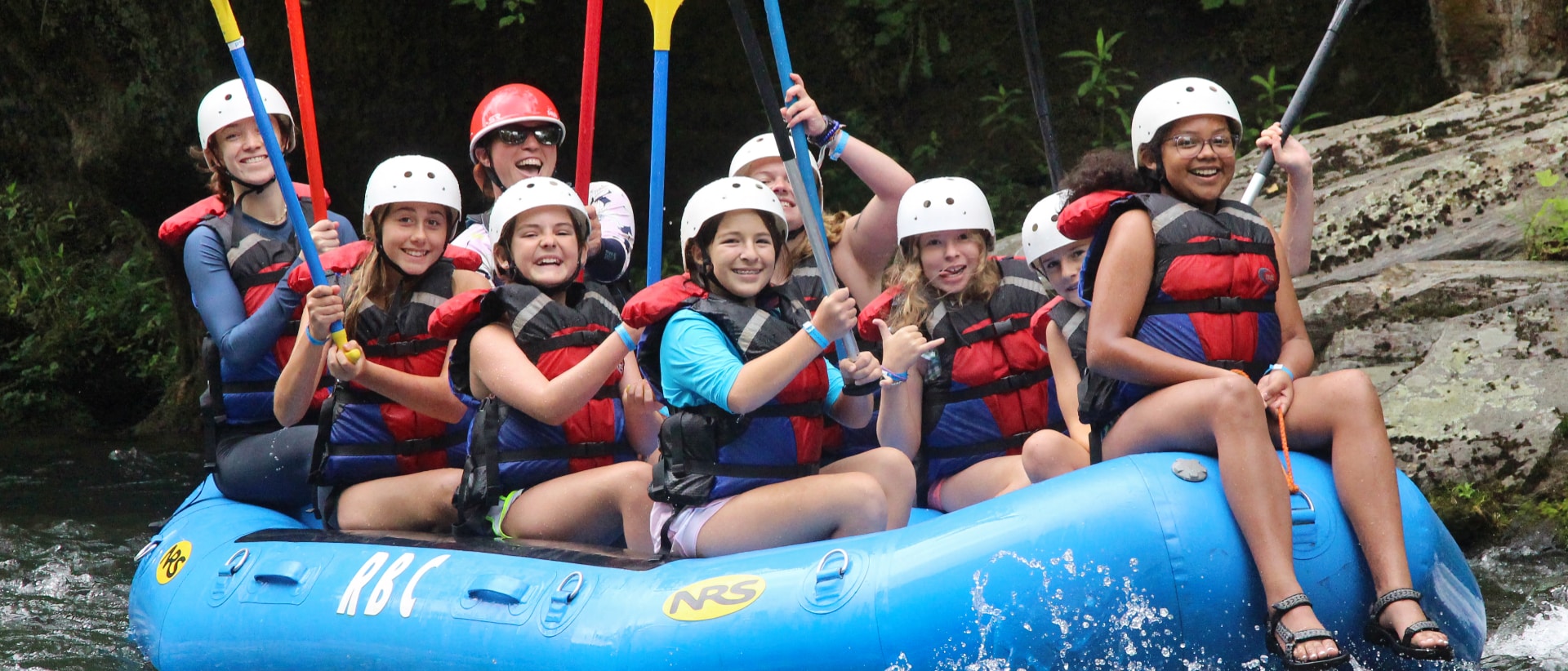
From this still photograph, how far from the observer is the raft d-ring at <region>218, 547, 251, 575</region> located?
13.8 ft

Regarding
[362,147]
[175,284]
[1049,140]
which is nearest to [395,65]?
[362,147]

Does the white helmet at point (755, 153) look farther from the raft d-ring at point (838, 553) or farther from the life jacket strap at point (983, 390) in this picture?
the raft d-ring at point (838, 553)

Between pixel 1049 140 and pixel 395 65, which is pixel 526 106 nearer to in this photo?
pixel 1049 140

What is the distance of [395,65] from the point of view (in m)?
9.09

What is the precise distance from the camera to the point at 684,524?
357 centimetres

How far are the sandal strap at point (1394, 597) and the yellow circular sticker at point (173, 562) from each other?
340 cm

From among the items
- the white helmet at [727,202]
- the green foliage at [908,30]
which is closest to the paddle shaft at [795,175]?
the white helmet at [727,202]

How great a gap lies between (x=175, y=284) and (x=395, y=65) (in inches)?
85.2

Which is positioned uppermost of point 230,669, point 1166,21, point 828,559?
point 1166,21

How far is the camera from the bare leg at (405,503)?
13.8ft

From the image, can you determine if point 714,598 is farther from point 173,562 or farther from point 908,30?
point 908,30

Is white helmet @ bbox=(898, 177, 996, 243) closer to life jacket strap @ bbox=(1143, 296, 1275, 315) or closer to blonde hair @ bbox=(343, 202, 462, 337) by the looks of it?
life jacket strap @ bbox=(1143, 296, 1275, 315)

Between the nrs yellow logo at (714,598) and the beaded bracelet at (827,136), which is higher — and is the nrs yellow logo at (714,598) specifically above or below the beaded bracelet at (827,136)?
below

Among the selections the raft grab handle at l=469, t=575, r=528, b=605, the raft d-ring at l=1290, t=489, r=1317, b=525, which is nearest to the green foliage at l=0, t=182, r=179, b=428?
the raft grab handle at l=469, t=575, r=528, b=605
